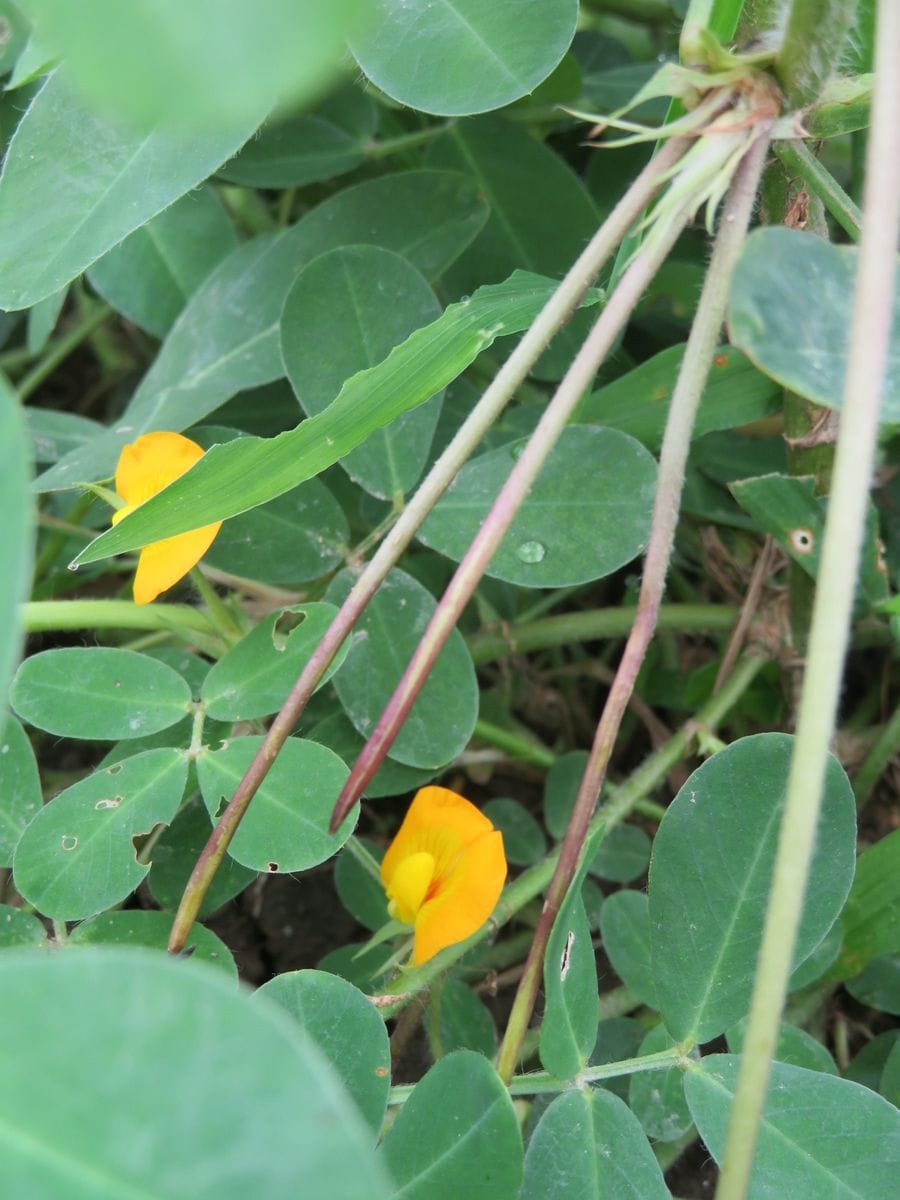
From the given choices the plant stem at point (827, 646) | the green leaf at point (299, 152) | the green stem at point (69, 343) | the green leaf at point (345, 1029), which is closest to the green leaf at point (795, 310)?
the plant stem at point (827, 646)

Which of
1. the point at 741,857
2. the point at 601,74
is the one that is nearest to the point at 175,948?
the point at 741,857

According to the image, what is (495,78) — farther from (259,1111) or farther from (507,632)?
(259,1111)

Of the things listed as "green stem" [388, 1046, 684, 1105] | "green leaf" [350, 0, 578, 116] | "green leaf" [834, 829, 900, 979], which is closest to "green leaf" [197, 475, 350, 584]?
"green leaf" [350, 0, 578, 116]

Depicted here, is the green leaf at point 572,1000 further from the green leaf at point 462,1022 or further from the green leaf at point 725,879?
the green leaf at point 462,1022

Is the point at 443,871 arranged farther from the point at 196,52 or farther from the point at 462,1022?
the point at 196,52

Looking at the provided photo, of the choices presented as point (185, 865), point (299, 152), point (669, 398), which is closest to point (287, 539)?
point (185, 865)

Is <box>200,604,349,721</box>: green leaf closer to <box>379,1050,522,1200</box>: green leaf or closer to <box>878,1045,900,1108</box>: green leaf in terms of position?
<box>379,1050,522,1200</box>: green leaf
